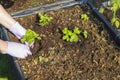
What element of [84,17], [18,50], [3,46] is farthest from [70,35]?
[3,46]

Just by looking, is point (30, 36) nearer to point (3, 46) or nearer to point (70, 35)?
point (3, 46)

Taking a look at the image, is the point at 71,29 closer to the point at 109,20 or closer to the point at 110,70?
the point at 109,20

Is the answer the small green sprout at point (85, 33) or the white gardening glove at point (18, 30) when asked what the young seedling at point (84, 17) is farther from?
the white gardening glove at point (18, 30)

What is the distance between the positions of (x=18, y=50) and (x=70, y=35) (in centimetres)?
57

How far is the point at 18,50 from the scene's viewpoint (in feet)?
10.4

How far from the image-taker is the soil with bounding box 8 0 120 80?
287cm

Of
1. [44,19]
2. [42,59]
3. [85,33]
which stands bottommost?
[42,59]

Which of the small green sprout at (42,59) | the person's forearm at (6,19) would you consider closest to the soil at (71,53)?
the small green sprout at (42,59)

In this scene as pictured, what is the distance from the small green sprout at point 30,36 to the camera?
3189 mm

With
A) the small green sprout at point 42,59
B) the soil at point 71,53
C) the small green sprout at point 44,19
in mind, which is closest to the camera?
the soil at point 71,53

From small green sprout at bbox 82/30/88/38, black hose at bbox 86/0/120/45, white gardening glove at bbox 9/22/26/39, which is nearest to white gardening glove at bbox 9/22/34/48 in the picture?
white gardening glove at bbox 9/22/26/39

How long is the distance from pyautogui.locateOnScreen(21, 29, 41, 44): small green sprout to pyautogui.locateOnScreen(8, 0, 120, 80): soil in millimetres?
70

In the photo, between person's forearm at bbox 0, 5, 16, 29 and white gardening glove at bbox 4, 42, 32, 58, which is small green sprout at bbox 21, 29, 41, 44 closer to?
white gardening glove at bbox 4, 42, 32, 58

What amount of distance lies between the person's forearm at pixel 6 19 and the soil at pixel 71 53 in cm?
14
